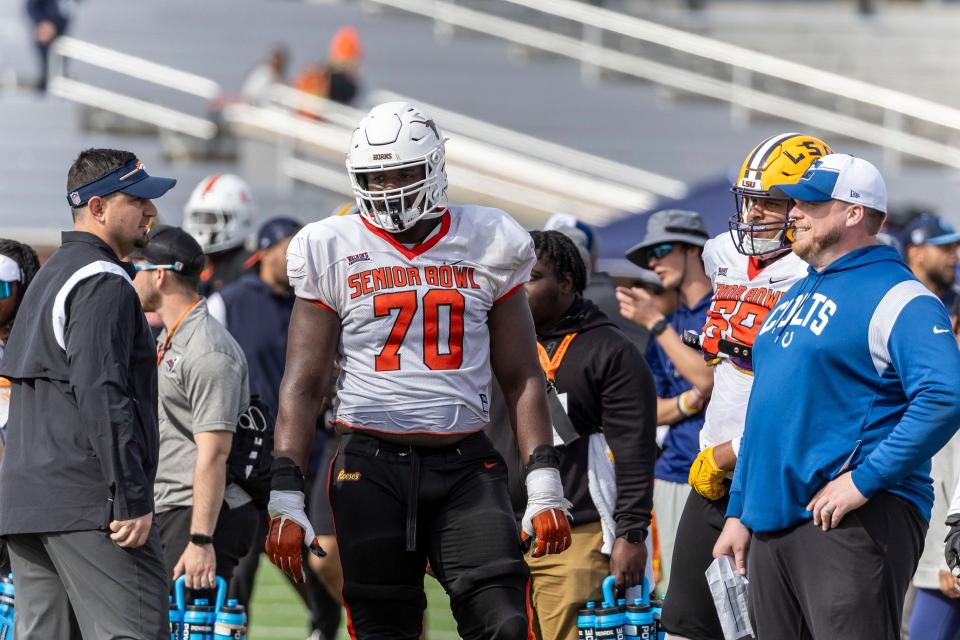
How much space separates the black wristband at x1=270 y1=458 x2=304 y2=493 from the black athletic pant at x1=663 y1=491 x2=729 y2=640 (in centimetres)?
148

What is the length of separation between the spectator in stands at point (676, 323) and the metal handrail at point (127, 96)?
40.1 feet

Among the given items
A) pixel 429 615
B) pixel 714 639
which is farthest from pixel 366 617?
pixel 429 615

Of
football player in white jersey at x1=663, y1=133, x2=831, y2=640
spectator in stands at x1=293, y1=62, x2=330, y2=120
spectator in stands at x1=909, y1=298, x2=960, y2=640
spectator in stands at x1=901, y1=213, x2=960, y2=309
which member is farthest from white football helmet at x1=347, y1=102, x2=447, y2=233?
spectator in stands at x1=293, y1=62, x2=330, y2=120

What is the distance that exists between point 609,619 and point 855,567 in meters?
1.46

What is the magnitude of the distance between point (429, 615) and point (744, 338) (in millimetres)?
4198

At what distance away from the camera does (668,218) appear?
21.8 feet

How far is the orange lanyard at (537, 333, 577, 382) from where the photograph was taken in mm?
5636

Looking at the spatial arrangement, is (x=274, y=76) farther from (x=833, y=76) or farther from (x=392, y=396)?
(x=392, y=396)

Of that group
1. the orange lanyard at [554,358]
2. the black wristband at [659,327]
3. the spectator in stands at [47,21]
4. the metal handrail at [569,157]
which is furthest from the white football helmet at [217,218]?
the spectator in stands at [47,21]

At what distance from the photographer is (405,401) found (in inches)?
179

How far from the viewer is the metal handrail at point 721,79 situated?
18.8 metres

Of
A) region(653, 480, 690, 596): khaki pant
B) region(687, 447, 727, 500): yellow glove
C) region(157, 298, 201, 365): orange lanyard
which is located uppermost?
region(157, 298, 201, 365): orange lanyard

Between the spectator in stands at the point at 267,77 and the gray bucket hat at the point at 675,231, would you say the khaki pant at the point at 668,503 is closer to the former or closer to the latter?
the gray bucket hat at the point at 675,231

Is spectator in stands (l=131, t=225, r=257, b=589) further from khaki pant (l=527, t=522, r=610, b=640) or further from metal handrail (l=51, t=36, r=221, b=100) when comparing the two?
metal handrail (l=51, t=36, r=221, b=100)
